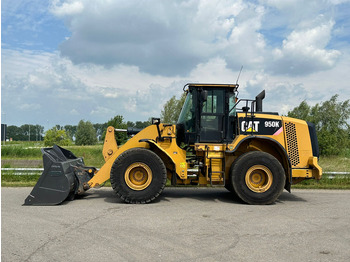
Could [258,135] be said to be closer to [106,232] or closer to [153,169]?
[153,169]

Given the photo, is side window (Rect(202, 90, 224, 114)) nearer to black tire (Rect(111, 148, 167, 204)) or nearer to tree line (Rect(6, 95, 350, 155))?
black tire (Rect(111, 148, 167, 204))

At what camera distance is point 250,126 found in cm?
820

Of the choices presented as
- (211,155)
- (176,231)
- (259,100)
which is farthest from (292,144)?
(176,231)

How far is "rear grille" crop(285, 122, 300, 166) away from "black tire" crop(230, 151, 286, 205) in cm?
53

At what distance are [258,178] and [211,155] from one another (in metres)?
1.21

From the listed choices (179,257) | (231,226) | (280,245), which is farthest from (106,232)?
(280,245)

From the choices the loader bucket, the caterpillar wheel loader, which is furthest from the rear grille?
the loader bucket

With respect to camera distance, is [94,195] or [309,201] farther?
[94,195]

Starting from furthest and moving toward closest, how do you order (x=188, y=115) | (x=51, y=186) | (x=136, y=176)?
(x=188, y=115) → (x=136, y=176) → (x=51, y=186)

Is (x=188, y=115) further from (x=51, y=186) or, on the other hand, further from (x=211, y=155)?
(x=51, y=186)

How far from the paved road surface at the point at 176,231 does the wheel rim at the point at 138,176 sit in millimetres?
519

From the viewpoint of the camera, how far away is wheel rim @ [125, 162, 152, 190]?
772 centimetres

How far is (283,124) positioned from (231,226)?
3424 millimetres

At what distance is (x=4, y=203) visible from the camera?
7.55 metres
